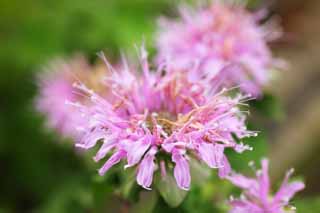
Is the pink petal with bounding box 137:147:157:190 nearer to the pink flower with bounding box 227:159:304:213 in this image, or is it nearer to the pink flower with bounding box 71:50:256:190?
the pink flower with bounding box 71:50:256:190

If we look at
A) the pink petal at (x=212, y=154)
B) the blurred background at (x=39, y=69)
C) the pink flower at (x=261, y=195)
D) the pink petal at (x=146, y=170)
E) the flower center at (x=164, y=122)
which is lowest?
the pink petal at (x=146, y=170)

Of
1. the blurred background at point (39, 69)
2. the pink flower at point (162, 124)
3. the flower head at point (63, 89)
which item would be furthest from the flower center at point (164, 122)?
the blurred background at point (39, 69)

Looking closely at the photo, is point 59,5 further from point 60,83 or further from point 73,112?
point 73,112

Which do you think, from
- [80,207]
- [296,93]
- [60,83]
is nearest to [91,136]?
[80,207]

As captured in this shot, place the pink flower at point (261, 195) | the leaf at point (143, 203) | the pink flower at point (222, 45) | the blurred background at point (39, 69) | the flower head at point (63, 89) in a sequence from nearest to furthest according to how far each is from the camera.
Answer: the pink flower at point (261, 195) < the pink flower at point (222, 45) < the leaf at point (143, 203) < the flower head at point (63, 89) < the blurred background at point (39, 69)

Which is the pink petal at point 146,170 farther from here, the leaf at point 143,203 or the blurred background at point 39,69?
the blurred background at point 39,69

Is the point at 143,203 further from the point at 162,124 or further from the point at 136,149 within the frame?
the point at 136,149
